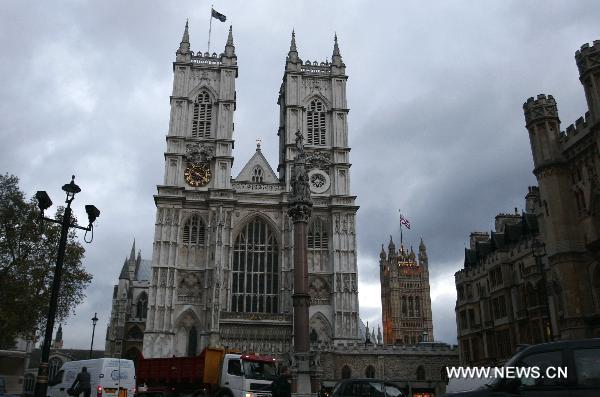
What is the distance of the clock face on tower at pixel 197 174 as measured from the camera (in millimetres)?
49375

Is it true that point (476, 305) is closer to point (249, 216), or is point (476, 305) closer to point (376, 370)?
point (376, 370)

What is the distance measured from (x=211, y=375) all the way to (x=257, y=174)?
108ft

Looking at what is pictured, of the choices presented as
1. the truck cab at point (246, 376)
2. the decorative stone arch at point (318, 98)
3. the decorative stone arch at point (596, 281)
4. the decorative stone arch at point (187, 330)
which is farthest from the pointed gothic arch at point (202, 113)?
the decorative stone arch at point (596, 281)

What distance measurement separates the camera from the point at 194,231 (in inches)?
1877

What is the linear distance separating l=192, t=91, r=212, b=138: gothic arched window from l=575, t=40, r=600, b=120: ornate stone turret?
36.2 metres

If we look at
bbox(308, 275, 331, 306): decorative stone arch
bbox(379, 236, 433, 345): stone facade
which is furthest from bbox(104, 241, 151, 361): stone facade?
bbox(379, 236, 433, 345): stone facade

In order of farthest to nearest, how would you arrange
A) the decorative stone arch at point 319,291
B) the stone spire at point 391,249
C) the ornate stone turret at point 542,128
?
1. the stone spire at point 391,249
2. the decorative stone arch at point 319,291
3. the ornate stone turret at point 542,128

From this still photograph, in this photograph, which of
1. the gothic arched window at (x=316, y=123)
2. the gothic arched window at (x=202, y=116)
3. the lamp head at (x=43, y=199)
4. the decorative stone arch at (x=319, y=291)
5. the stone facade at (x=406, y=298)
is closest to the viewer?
the lamp head at (x=43, y=199)

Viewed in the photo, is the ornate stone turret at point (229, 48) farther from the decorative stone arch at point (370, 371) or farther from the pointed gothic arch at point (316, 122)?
the decorative stone arch at point (370, 371)

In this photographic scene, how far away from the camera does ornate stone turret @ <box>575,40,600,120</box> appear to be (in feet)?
68.1

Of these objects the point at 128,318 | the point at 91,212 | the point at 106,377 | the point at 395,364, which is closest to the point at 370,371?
the point at 395,364

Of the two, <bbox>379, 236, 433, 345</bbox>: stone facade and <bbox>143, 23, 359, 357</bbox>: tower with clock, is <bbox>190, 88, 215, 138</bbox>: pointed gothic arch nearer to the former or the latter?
<bbox>143, 23, 359, 357</bbox>: tower with clock

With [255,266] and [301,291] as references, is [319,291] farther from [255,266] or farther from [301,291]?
[301,291]

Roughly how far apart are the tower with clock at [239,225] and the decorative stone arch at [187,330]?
8 centimetres
